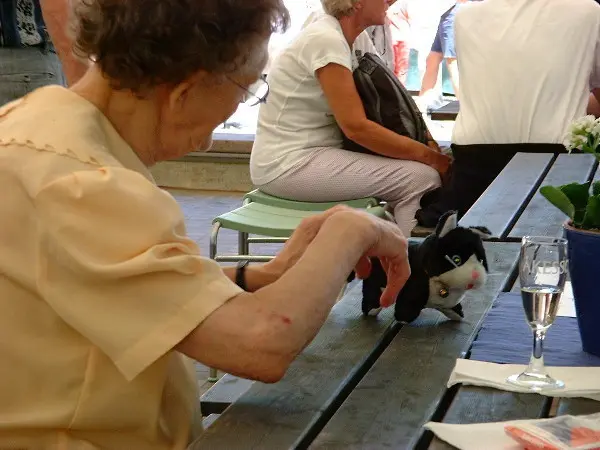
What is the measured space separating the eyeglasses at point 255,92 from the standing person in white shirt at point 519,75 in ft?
7.17

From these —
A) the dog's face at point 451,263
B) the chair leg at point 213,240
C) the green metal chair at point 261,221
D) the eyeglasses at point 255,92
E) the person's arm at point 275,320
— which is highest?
the eyeglasses at point 255,92

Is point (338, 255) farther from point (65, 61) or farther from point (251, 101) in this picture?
point (65, 61)

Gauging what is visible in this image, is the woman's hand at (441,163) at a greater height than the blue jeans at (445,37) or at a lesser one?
greater

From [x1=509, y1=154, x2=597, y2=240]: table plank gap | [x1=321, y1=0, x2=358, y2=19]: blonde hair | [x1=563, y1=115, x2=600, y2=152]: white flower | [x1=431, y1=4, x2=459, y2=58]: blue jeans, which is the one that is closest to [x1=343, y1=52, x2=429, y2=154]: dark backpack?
[x1=321, y1=0, x2=358, y2=19]: blonde hair

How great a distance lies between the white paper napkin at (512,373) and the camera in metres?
1.32

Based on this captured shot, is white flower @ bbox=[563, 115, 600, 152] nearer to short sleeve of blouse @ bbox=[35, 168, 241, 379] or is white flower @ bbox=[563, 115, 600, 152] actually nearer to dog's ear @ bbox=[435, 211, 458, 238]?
dog's ear @ bbox=[435, 211, 458, 238]

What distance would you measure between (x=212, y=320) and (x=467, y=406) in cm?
35

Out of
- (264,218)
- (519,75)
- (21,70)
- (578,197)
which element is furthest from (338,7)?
(578,197)

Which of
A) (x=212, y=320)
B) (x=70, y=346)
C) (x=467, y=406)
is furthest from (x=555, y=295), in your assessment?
(x=70, y=346)

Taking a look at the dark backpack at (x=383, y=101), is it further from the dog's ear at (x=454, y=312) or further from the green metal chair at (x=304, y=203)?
the dog's ear at (x=454, y=312)

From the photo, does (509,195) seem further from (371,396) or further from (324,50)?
(371,396)

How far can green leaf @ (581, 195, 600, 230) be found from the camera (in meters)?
1.43

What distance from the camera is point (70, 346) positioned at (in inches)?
49.9

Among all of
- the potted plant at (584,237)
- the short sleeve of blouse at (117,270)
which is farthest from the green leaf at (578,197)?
the short sleeve of blouse at (117,270)
